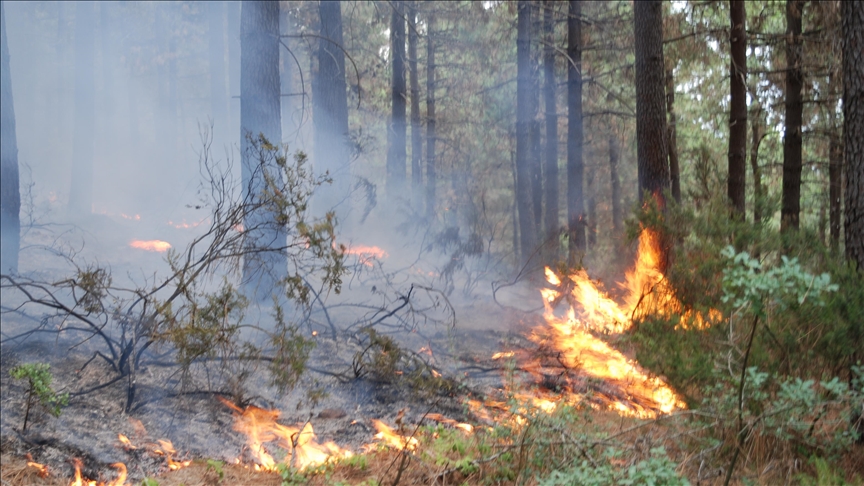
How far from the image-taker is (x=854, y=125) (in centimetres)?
515

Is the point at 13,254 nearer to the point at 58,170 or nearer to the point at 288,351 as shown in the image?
the point at 288,351

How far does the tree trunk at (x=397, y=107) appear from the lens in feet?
62.0

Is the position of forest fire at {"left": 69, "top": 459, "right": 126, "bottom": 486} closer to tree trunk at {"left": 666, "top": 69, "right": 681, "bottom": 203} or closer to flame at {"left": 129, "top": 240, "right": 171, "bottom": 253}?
flame at {"left": 129, "top": 240, "right": 171, "bottom": 253}

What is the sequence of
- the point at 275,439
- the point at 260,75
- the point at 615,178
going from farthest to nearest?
1. the point at 615,178
2. the point at 260,75
3. the point at 275,439

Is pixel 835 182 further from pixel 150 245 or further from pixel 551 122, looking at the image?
pixel 150 245

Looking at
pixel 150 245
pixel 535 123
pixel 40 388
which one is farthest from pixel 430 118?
pixel 40 388

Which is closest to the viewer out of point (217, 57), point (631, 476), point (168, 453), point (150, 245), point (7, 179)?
point (631, 476)

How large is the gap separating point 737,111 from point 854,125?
7.41m

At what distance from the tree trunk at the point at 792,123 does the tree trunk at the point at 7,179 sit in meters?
13.4

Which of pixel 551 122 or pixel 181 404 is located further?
pixel 551 122

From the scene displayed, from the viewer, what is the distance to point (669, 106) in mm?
15594

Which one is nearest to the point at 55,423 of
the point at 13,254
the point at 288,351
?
the point at 288,351

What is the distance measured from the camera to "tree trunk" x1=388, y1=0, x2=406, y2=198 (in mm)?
18891

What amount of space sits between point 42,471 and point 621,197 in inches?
1068
